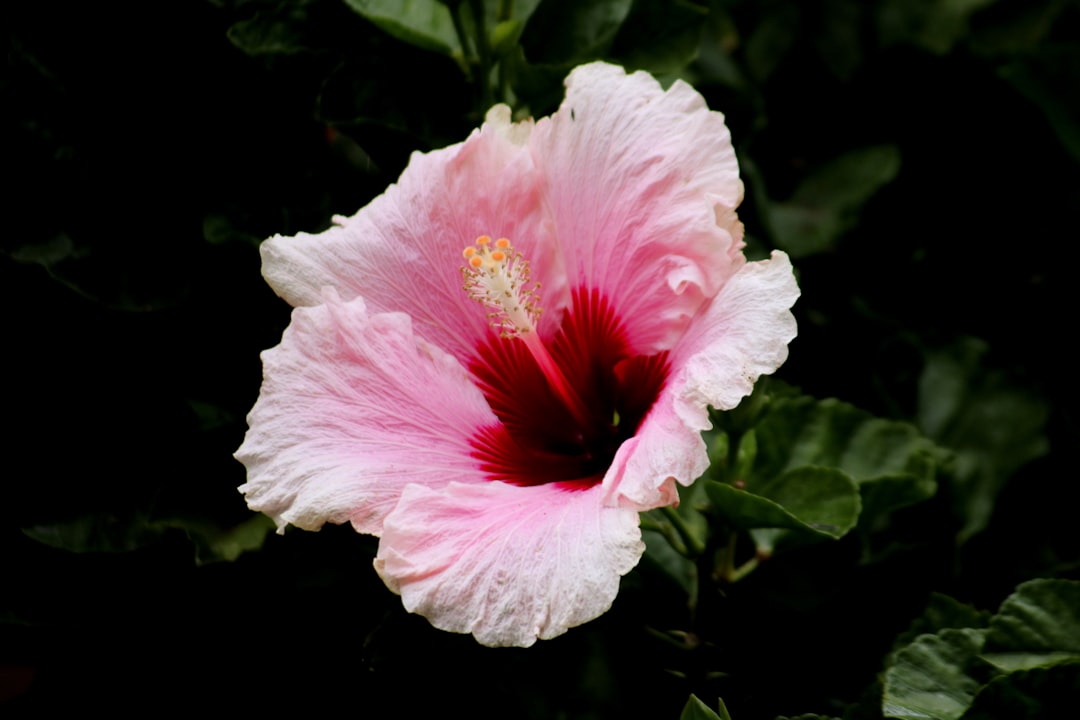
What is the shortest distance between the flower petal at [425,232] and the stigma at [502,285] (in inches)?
0.7

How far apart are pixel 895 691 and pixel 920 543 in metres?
0.37

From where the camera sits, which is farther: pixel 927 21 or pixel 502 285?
pixel 927 21

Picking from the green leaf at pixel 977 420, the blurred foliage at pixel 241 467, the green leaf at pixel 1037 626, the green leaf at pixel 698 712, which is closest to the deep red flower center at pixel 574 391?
the blurred foliage at pixel 241 467

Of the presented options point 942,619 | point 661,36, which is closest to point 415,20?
point 661,36

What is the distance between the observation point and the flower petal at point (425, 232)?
973mm

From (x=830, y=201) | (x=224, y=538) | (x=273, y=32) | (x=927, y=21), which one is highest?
(x=927, y=21)

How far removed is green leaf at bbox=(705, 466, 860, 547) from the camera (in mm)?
950

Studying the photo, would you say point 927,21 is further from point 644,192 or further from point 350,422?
point 350,422

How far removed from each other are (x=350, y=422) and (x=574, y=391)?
26 cm

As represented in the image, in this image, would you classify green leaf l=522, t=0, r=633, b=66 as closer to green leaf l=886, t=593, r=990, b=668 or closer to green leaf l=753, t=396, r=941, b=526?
green leaf l=753, t=396, r=941, b=526

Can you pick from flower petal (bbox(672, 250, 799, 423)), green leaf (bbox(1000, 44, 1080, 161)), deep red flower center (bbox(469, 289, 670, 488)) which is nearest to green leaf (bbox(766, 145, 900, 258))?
green leaf (bbox(1000, 44, 1080, 161))

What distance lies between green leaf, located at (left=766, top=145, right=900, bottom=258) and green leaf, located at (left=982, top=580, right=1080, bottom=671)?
600 mm

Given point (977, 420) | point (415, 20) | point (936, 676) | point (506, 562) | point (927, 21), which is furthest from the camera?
point (927, 21)

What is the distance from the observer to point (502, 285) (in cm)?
97
